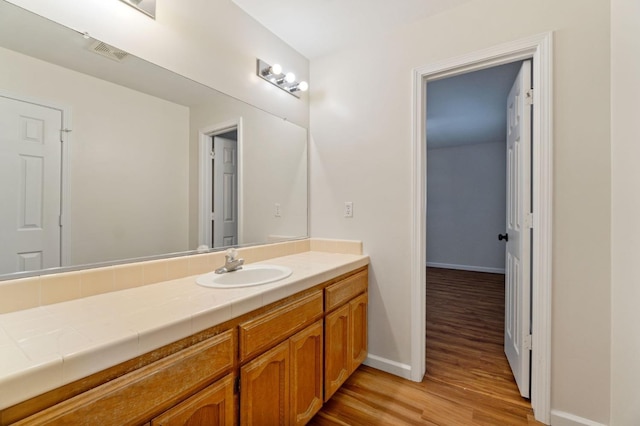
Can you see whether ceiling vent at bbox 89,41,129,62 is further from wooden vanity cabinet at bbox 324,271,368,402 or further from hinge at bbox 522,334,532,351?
hinge at bbox 522,334,532,351

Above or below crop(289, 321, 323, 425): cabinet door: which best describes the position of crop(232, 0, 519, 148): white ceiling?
above

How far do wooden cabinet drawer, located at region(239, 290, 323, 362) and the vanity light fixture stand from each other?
152 cm

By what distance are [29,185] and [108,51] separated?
65 cm

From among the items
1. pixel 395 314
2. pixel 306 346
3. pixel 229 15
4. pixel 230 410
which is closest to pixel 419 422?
pixel 395 314

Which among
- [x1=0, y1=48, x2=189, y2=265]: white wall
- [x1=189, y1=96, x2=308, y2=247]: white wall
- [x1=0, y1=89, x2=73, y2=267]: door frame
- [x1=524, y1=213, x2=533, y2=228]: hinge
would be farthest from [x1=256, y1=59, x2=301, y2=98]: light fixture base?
[x1=524, y1=213, x2=533, y2=228]: hinge

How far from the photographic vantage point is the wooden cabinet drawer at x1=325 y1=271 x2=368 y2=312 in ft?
5.35

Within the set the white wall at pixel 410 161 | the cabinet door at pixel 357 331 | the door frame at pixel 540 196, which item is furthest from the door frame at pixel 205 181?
the door frame at pixel 540 196

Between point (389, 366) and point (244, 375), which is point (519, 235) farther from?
point (244, 375)

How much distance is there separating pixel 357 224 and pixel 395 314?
70cm

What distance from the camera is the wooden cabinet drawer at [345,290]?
1.63 metres

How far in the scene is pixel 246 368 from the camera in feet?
3.61

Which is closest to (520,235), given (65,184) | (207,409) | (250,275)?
(250,275)

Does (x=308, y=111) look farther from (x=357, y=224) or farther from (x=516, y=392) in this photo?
(x=516, y=392)

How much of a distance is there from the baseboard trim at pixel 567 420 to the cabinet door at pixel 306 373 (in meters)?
1.26
